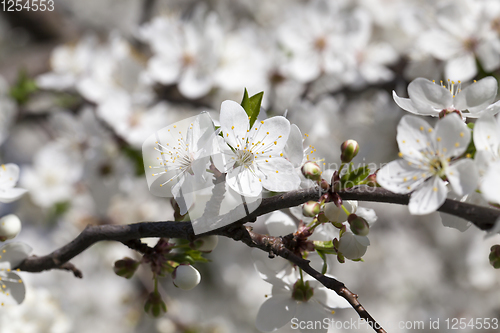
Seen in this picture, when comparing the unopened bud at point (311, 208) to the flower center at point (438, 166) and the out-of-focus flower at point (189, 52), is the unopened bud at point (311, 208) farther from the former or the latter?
the out-of-focus flower at point (189, 52)

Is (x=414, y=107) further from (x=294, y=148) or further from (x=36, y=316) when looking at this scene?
(x=36, y=316)

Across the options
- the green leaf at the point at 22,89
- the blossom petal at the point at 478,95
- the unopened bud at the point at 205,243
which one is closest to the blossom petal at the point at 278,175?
the unopened bud at the point at 205,243

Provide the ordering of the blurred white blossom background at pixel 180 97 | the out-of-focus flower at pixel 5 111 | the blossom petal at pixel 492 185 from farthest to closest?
1. the out-of-focus flower at pixel 5 111
2. the blurred white blossom background at pixel 180 97
3. the blossom petal at pixel 492 185

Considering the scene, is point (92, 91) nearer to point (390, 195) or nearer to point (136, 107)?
point (136, 107)

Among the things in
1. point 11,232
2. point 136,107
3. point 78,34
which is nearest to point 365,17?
point 136,107

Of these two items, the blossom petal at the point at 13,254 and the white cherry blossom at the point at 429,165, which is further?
the blossom petal at the point at 13,254

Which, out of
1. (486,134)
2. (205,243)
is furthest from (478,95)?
(205,243)

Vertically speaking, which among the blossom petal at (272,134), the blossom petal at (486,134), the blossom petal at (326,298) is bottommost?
the blossom petal at (326,298)

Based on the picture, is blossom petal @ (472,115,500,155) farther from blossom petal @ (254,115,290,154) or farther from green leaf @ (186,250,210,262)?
green leaf @ (186,250,210,262)
